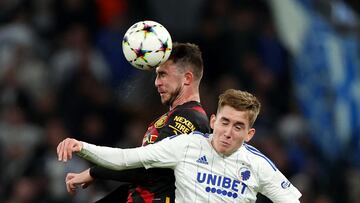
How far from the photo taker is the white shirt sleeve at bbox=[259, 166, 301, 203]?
6.47 m

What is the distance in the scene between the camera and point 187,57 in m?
7.09

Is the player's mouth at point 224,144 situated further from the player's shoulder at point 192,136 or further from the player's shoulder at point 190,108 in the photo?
the player's shoulder at point 190,108

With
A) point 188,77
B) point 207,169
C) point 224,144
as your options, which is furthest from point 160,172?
point 188,77

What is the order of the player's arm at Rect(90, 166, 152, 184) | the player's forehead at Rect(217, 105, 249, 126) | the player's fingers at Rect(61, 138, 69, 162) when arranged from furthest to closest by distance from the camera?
the player's arm at Rect(90, 166, 152, 184) < the player's forehead at Rect(217, 105, 249, 126) < the player's fingers at Rect(61, 138, 69, 162)

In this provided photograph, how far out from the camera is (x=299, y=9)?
13375mm

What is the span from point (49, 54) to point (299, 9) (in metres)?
3.17

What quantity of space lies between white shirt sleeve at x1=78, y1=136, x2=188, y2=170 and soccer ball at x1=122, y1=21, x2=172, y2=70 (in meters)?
0.61

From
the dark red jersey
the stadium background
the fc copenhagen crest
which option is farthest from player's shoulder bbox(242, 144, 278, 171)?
the stadium background

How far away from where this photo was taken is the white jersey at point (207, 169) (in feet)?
21.3

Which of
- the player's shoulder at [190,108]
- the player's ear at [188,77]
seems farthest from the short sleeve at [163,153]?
the player's ear at [188,77]

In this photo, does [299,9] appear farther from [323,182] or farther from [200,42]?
[323,182]

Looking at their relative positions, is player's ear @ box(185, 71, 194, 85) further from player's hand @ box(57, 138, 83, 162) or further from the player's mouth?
player's hand @ box(57, 138, 83, 162)

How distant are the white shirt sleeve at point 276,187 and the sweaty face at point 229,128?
26 cm

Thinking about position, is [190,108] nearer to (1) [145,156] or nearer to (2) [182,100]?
(2) [182,100]
